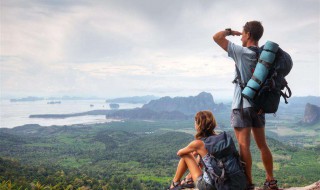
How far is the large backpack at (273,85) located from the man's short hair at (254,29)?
0.37 meters

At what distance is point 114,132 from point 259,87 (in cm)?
14689

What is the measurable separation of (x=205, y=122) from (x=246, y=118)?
0.60m

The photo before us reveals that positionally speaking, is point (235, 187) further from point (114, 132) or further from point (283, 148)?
point (114, 132)

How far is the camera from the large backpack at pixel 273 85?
14.5 feet

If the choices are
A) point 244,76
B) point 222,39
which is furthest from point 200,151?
point 222,39

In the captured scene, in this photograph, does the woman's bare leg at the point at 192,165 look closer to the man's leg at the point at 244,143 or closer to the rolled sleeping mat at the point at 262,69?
the man's leg at the point at 244,143

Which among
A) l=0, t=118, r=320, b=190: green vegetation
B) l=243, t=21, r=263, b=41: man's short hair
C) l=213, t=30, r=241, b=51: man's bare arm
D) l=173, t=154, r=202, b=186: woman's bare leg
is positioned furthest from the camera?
l=0, t=118, r=320, b=190: green vegetation

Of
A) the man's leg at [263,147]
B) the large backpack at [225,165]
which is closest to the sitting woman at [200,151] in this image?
the large backpack at [225,165]

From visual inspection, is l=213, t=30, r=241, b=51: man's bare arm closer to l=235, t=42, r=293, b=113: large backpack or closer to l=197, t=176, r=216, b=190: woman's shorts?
l=235, t=42, r=293, b=113: large backpack

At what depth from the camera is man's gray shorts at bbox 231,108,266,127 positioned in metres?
4.64

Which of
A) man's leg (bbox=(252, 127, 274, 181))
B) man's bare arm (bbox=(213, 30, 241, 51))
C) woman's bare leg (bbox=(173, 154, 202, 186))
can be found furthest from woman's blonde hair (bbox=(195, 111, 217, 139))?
man's bare arm (bbox=(213, 30, 241, 51))

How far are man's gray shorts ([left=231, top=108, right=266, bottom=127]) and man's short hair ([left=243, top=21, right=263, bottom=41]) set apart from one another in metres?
1.06

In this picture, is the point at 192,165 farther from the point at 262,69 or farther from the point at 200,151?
the point at 262,69

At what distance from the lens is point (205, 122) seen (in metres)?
4.83
